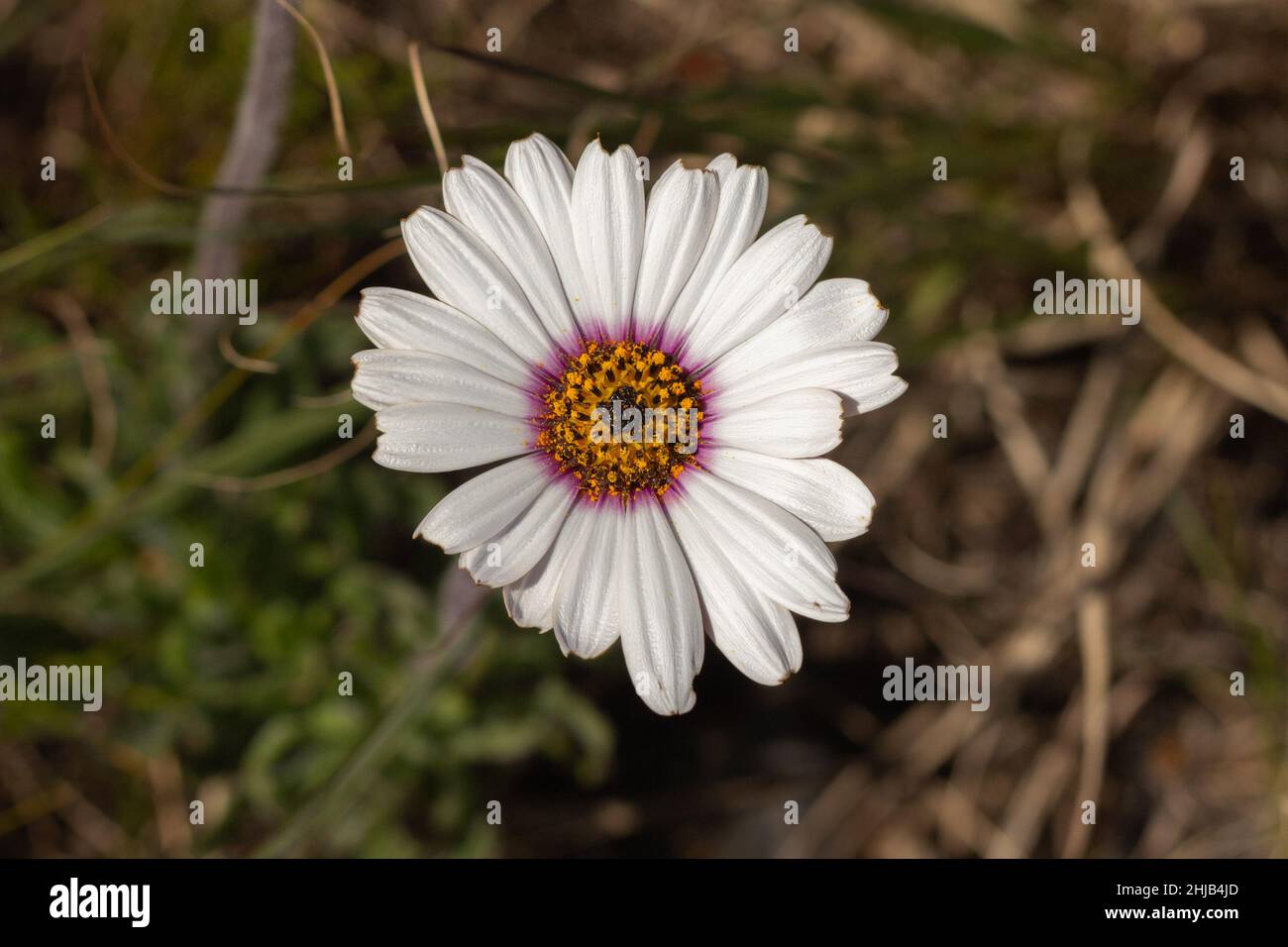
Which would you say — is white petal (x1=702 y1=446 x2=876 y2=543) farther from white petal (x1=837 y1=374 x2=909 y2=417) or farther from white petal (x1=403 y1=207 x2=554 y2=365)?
white petal (x1=403 y1=207 x2=554 y2=365)

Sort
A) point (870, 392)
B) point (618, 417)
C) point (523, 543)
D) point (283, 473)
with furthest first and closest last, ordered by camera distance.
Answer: point (283, 473)
point (618, 417)
point (523, 543)
point (870, 392)

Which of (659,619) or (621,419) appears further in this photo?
(621,419)

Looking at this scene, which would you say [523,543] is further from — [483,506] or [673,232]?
[673,232]

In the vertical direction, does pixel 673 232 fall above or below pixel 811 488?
above

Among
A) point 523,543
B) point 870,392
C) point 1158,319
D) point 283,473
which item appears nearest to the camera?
point 870,392

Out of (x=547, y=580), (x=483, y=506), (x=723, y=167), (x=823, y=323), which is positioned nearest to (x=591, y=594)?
(x=547, y=580)

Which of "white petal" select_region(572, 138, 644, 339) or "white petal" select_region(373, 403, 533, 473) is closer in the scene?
"white petal" select_region(373, 403, 533, 473)

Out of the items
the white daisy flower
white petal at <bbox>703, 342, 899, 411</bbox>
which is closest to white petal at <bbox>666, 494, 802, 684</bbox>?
the white daisy flower
